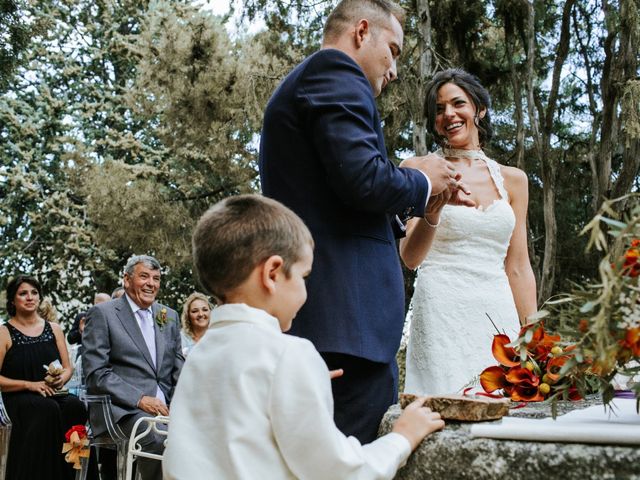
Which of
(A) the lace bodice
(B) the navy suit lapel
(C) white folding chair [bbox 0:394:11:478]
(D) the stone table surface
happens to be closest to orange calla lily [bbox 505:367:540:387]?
(D) the stone table surface

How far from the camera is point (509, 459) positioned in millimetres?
1548

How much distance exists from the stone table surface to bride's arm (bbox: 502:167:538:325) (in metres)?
2.44

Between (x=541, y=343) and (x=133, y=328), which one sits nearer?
(x=541, y=343)

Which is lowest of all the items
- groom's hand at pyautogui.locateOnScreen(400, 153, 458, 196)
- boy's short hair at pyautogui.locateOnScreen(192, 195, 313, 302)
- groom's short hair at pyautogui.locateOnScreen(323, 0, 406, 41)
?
boy's short hair at pyautogui.locateOnScreen(192, 195, 313, 302)

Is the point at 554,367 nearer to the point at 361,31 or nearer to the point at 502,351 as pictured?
the point at 502,351

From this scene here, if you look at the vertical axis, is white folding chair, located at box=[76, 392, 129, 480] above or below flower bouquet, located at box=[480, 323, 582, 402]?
below

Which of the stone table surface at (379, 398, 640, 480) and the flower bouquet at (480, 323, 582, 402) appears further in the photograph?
the flower bouquet at (480, 323, 582, 402)

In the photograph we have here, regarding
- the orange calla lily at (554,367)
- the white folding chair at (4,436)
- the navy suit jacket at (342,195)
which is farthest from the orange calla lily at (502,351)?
the white folding chair at (4,436)

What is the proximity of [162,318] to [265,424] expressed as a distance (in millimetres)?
5282

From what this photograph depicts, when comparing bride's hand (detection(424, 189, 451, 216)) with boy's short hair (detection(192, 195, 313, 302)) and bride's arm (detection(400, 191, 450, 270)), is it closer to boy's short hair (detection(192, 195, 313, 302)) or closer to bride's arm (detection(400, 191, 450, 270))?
bride's arm (detection(400, 191, 450, 270))

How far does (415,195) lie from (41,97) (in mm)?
18970

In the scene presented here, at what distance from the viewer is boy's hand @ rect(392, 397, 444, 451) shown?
5.68 ft

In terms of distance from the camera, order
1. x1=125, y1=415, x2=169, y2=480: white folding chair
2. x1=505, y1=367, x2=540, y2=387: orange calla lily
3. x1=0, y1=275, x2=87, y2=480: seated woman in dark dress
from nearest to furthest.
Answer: x1=505, y1=367, x2=540, y2=387: orange calla lily < x1=125, y1=415, x2=169, y2=480: white folding chair < x1=0, y1=275, x2=87, y2=480: seated woman in dark dress

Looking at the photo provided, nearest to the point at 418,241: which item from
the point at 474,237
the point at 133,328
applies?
the point at 474,237
